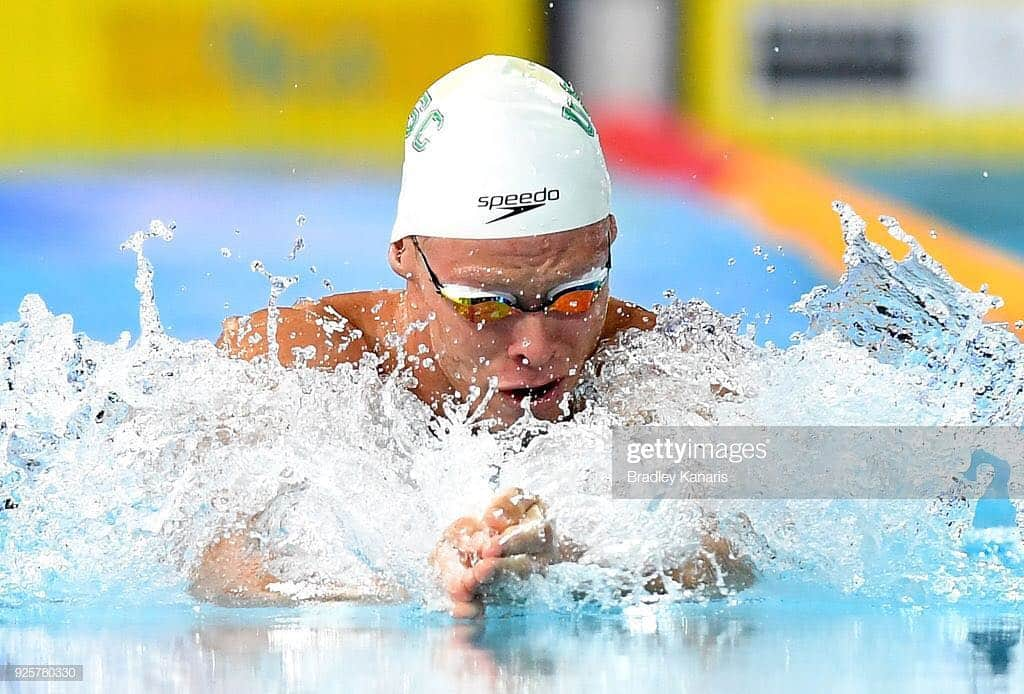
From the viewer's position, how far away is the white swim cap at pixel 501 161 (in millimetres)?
2119

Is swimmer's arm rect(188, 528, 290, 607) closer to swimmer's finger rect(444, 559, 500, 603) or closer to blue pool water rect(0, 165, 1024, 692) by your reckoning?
blue pool water rect(0, 165, 1024, 692)

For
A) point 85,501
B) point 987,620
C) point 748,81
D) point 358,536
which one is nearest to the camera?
point 987,620

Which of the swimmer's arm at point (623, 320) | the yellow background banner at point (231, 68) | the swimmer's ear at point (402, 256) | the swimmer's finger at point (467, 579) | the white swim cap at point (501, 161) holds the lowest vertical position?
the swimmer's finger at point (467, 579)

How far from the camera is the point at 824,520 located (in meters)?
1.98

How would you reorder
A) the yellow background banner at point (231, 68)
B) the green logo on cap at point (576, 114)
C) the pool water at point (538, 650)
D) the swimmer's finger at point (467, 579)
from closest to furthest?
the pool water at point (538, 650) < the swimmer's finger at point (467, 579) < the green logo on cap at point (576, 114) < the yellow background banner at point (231, 68)

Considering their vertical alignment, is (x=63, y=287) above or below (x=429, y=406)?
above

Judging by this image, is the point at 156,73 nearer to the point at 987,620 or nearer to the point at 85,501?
the point at 85,501

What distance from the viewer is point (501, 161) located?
2154 mm

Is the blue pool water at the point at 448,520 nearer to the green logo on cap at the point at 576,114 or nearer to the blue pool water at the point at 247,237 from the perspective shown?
the green logo on cap at the point at 576,114

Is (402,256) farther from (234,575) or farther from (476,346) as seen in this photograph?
(234,575)

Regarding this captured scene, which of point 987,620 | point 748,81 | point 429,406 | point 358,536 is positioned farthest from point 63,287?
point 987,620

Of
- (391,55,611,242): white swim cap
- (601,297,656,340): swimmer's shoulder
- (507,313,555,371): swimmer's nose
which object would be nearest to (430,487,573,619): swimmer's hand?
(507,313,555,371): swimmer's nose

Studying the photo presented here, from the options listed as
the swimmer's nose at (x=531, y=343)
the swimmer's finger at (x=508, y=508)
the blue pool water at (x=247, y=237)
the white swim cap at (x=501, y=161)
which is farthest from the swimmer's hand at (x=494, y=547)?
the blue pool water at (x=247, y=237)

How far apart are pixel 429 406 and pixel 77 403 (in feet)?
1.69
